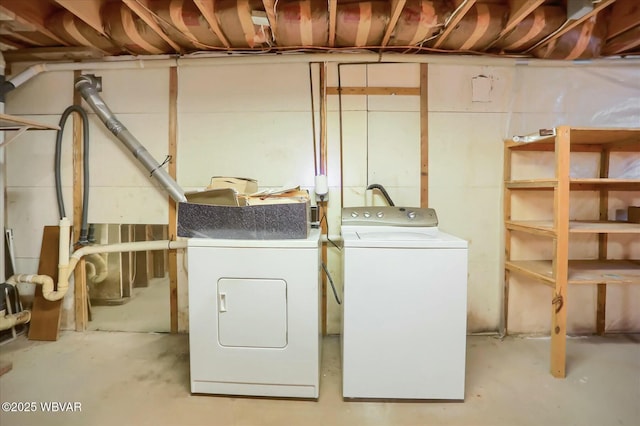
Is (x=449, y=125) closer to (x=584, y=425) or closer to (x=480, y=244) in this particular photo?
(x=480, y=244)

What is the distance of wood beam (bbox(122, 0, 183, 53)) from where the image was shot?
1.58 metres

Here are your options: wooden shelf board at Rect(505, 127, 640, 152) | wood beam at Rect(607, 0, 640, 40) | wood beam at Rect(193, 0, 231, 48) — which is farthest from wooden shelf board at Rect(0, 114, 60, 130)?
wood beam at Rect(607, 0, 640, 40)

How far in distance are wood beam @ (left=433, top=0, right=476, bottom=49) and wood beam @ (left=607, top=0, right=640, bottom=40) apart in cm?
99

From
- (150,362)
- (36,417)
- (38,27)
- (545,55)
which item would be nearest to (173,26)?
(38,27)

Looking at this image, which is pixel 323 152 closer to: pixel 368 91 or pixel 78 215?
pixel 368 91

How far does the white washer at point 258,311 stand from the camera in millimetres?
1410

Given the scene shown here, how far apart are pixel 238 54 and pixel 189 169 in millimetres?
940

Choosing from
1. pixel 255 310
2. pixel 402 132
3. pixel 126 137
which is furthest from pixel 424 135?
pixel 126 137

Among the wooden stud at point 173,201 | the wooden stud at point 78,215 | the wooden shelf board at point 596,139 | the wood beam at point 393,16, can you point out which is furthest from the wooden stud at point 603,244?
the wooden stud at point 78,215

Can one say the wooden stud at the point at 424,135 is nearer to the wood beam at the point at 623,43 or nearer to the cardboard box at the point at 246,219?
the cardboard box at the point at 246,219

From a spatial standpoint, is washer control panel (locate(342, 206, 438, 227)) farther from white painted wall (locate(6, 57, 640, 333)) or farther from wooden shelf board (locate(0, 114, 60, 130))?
wooden shelf board (locate(0, 114, 60, 130))

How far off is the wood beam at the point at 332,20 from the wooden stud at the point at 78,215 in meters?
1.97

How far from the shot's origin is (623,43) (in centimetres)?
194

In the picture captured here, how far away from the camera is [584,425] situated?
133 centimetres
